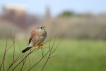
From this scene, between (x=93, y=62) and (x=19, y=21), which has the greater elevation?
(x=93, y=62)

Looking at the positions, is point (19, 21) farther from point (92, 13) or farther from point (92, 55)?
point (92, 55)

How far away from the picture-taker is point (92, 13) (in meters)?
42.0

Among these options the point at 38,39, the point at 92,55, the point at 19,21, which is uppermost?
the point at 38,39

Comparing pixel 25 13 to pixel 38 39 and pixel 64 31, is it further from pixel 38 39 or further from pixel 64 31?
pixel 38 39

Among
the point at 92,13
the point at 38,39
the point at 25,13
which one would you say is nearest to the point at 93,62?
the point at 38,39

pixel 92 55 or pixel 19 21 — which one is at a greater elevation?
pixel 92 55

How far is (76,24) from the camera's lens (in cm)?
3678

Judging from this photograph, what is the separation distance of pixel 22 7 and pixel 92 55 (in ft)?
154

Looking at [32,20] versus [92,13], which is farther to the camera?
[32,20]

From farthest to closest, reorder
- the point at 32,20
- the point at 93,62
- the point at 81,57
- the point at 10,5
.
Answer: the point at 10,5 < the point at 32,20 < the point at 81,57 < the point at 93,62

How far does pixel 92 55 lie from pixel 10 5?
43.6 metres

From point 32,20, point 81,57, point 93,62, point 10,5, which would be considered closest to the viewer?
point 93,62

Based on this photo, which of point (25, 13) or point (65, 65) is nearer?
point (65, 65)

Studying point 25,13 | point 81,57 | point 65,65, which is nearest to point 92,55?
point 81,57
